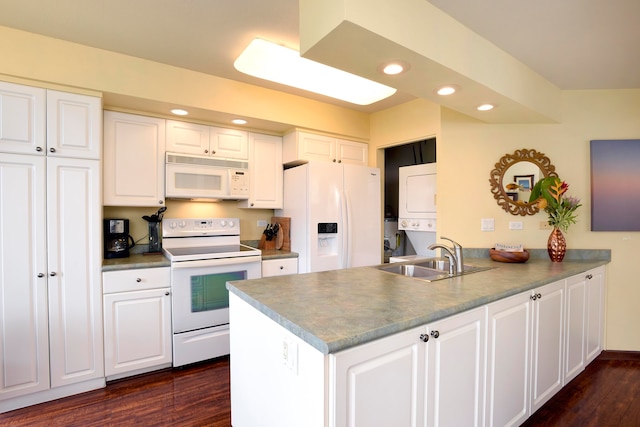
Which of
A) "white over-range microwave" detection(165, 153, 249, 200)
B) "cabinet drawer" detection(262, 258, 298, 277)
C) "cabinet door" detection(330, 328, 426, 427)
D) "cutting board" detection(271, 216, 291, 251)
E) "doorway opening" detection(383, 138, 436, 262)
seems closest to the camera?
"cabinet door" detection(330, 328, 426, 427)

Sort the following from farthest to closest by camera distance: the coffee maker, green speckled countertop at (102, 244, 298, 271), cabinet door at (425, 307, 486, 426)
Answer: the coffee maker, green speckled countertop at (102, 244, 298, 271), cabinet door at (425, 307, 486, 426)

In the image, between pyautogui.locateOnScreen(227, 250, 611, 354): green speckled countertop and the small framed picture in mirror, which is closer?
pyautogui.locateOnScreen(227, 250, 611, 354): green speckled countertop

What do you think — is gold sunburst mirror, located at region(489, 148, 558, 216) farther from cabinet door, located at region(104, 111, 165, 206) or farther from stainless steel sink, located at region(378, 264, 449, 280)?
cabinet door, located at region(104, 111, 165, 206)

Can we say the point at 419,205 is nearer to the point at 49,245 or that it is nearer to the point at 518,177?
the point at 518,177

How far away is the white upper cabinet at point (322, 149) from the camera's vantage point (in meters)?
3.24

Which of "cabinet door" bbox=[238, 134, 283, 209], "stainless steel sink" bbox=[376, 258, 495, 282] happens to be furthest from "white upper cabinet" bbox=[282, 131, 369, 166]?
"stainless steel sink" bbox=[376, 258, 495, 282]

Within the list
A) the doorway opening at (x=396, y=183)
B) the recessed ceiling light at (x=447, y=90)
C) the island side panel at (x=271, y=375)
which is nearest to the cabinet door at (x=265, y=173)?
the doorway opening at (x=396, y=183)

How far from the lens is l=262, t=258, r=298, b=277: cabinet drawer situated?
3.00 meters

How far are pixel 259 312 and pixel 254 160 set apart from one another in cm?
213

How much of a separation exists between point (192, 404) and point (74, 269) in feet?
4.05

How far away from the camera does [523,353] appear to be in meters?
1.82

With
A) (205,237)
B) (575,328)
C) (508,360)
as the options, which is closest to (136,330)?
(205,237)

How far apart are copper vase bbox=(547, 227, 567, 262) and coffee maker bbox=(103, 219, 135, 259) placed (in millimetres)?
3552

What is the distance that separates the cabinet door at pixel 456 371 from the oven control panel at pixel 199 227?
2459mm
